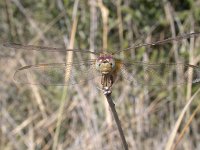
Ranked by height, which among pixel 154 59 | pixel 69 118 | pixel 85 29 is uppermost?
pixel 85 29

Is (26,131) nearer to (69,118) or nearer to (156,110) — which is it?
(69,118)

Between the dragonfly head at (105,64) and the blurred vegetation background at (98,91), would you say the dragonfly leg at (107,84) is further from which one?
the blurred vegetation background at (98,91)

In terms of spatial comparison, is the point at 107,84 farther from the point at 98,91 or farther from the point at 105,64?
the point at 98,91

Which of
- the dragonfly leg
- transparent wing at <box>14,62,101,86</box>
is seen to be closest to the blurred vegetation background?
transparent wing at <box>14,62,101,86</box>

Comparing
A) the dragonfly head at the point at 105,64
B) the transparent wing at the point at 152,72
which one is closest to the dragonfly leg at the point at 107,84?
the dragonfly head at the point at 105,64

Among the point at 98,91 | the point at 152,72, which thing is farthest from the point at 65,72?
the point at 98,91

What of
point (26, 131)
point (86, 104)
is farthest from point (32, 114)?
point (86, 104)
